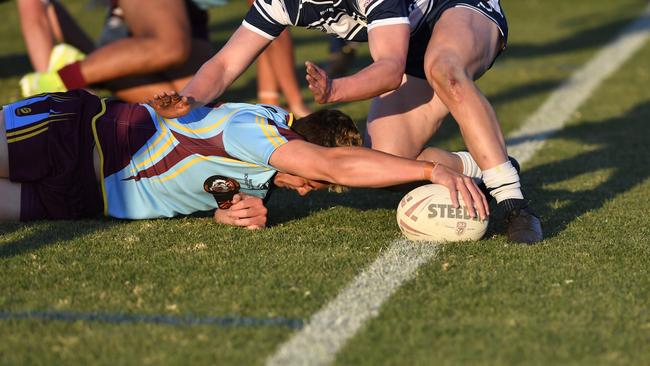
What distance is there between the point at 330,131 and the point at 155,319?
150 centimetres

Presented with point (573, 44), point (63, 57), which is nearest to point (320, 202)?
point (63, 57)

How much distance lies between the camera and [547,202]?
5.86 m

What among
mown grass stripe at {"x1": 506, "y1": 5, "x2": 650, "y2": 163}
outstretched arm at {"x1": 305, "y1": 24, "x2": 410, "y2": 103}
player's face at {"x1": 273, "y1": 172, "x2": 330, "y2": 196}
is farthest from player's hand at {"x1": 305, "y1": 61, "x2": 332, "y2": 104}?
mown grass stripe at {"x1": 506, "y1": 5, "x2": 650, "y2": 163}

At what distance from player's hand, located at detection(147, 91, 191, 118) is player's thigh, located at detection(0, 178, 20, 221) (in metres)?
0.89

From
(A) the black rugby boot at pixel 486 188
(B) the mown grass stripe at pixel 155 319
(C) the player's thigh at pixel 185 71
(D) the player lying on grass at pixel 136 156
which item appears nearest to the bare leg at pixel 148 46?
(C) the player's thigh at pixel 185 71

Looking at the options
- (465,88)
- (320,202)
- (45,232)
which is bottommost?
(320,202)

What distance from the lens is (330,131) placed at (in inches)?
190

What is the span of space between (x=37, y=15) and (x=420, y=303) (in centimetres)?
617

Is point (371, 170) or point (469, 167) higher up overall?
point (371, 170)

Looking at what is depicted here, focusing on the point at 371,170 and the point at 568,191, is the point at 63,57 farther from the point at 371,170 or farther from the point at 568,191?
the point at 371,170

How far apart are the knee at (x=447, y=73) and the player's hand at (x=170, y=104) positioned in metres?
1.16

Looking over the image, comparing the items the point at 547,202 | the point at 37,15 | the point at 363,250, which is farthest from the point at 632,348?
the point at 37,15

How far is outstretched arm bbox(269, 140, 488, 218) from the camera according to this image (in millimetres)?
4547

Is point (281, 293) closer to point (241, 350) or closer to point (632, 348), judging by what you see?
point (241, 350)
